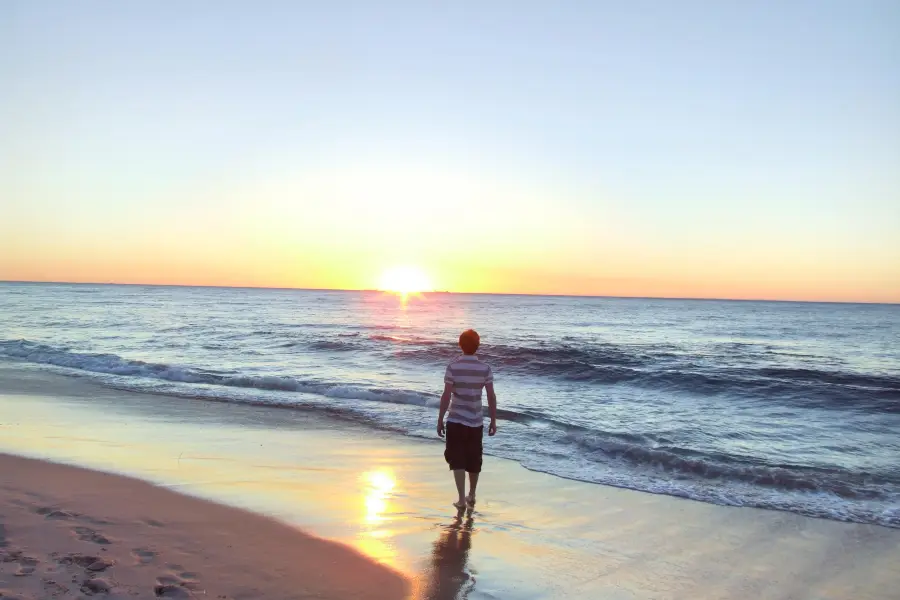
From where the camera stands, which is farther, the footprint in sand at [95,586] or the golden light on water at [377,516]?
the golden light on water at [377,516]

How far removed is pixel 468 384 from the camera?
6.72 m

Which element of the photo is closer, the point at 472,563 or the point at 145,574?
the point at 145,574

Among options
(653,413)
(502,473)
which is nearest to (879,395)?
(653,413)

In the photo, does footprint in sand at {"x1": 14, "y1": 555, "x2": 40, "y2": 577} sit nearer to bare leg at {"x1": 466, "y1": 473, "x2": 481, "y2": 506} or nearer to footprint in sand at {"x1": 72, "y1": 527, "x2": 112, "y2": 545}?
footprint in sand at {"x1": 72, "y1": 527, "x2": 112, "y2": 545}

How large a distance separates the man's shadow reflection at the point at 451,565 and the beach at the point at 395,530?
0.06ft

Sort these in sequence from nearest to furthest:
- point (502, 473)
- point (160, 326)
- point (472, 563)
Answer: point (472, 563) → point (502, 473) → point (160, 326)

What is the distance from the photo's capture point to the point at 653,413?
14.1 metres

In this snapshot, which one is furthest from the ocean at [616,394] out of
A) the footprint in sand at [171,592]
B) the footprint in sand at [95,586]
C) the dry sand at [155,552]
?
the footprint in sand at [95,586]

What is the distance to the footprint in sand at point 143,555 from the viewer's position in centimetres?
479

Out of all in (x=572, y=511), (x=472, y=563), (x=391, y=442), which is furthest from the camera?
(x=391, y=442)

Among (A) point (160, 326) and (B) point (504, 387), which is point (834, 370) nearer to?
(B) point (504, 387)

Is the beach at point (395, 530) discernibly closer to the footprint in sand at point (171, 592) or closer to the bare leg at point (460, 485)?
the footprint in sand at point (171, 592)

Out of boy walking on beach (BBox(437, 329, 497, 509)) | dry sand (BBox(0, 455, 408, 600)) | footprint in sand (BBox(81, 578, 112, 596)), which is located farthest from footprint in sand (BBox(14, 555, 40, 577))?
boy walking on beach (BBox(437, 329, 497, 509))

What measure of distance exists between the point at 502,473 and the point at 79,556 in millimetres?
5223
